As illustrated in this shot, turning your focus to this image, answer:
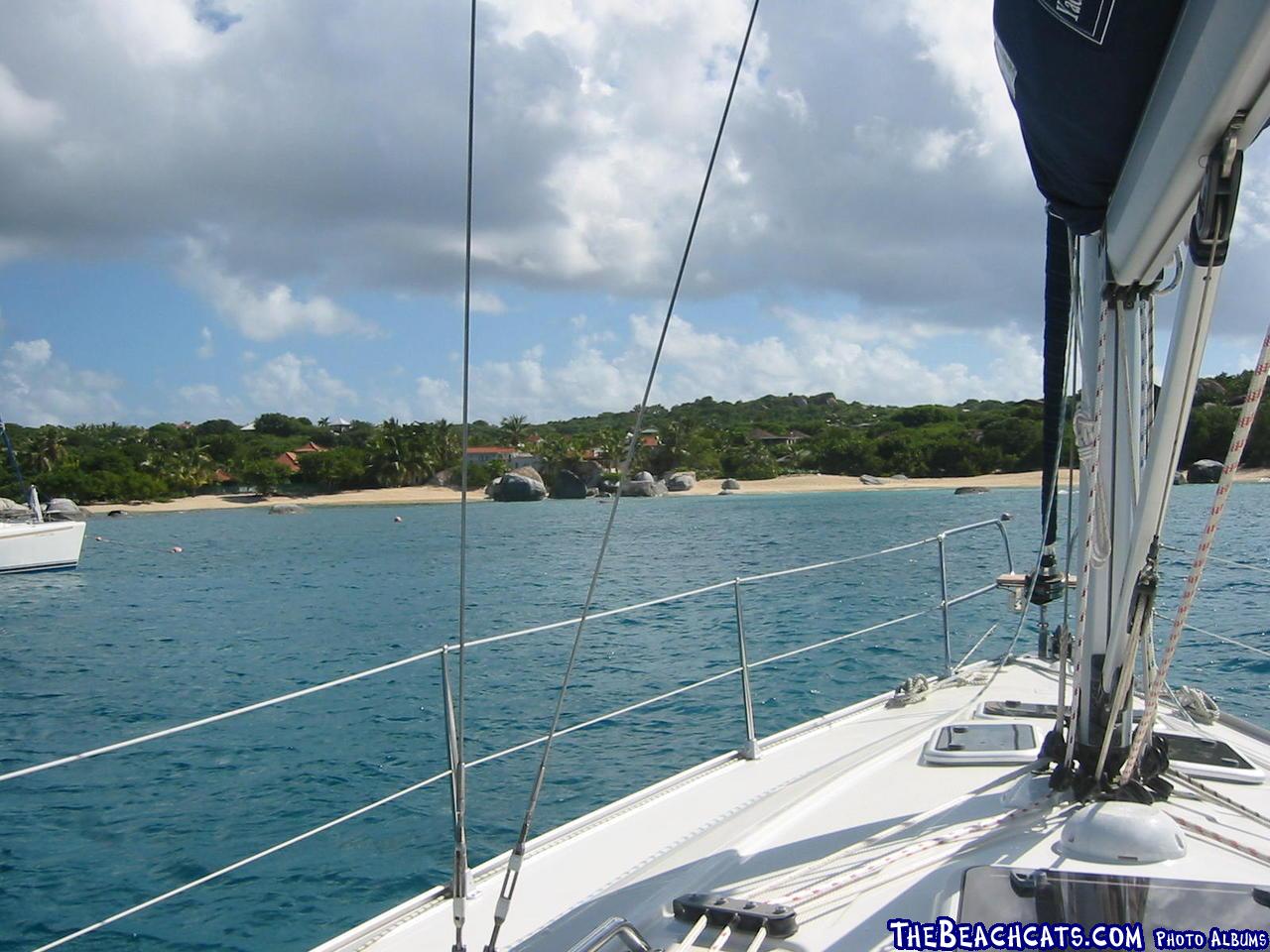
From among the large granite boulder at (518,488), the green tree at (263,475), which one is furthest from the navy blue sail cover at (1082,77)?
the green tree at (263,475)

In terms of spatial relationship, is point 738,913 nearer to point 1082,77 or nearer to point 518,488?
point 1082,77

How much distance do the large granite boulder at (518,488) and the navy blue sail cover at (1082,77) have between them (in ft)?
224

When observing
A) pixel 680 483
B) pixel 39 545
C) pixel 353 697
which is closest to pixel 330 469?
pixel 680 483

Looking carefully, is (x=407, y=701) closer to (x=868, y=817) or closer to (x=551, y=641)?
(x=551, y=641)

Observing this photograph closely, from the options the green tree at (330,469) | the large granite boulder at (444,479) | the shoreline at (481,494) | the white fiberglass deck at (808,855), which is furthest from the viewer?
the large granite boulder at (444,479)

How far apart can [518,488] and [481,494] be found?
29.0 feet

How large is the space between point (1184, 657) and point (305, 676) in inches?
377

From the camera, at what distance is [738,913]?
1.91 meters

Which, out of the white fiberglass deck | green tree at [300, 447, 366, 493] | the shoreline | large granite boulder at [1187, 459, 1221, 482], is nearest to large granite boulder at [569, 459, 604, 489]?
the shoreline

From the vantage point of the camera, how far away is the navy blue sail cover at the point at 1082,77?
1501mm

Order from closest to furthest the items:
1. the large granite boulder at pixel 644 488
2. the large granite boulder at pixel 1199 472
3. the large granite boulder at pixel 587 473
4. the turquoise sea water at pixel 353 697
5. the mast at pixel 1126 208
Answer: the mast at pixel 1126 208, the turquoise sea water at pixel 353 697, the large granite boulder at pixel 1199 472, the large granite boulder at pixel 644 488, the large granite boulder at pixel 587 473

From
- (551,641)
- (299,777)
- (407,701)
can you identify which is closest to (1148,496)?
(299,777)

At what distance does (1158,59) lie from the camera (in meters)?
1.54

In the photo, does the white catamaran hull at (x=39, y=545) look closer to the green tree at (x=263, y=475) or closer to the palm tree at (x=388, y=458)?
the green tree at (x=263, y=475)
